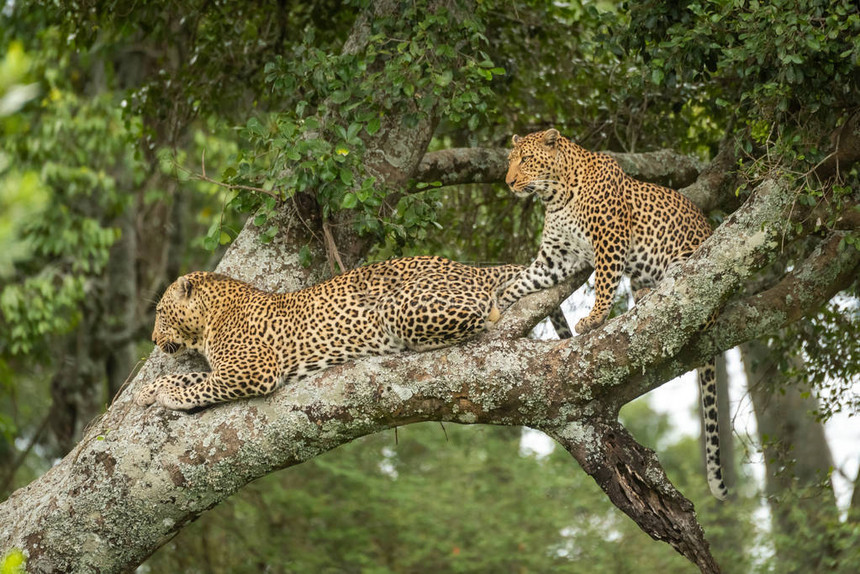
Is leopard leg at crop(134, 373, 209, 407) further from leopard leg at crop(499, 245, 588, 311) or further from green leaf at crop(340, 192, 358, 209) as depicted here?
leopard leg at crop(499, 245, 588, 311)

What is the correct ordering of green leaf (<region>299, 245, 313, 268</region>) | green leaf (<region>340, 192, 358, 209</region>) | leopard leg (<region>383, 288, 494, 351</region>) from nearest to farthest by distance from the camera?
leopard leg (<region>383, 288, 494, 351</region>) → green leaf (<region>340, 192, 358, 209</region>) → green leaf (<region>299, 245, 313, 268</region>)

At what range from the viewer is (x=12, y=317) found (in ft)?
46.5

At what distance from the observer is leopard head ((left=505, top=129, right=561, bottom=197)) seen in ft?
24.5

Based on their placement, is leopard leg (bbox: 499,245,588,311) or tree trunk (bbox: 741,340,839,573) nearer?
leopard leg (bbox: 499,245,588,311)

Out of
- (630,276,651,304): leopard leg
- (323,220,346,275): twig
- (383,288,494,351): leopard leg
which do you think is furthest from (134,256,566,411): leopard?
(630,276,651,304): leopard leg

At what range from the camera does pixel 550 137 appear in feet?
24.5

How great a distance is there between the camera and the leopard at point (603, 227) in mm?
7137

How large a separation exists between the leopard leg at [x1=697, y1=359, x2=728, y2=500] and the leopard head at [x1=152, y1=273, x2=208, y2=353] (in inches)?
139

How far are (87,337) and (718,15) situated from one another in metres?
12.9

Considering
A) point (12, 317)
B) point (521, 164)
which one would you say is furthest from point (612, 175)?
point (12, 317)

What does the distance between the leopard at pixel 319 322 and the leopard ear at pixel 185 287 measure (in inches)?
0.7

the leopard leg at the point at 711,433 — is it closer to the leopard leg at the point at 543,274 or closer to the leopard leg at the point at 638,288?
the leopard leg at the point at 638,288

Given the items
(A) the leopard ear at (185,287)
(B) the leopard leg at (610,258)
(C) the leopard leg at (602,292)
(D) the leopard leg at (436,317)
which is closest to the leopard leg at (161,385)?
(A) the leopard ear at (185,287)

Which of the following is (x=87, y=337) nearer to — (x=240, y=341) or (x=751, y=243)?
(x=240, y=341)
